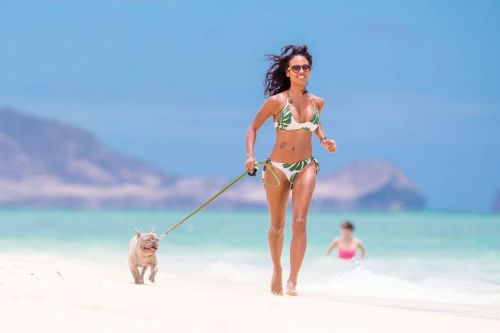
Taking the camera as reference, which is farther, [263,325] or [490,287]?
[490,287]

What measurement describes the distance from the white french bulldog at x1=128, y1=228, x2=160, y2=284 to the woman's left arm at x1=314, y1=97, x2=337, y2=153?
5.05ft

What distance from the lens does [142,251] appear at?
726 centimetres

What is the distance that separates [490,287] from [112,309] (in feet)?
20.8

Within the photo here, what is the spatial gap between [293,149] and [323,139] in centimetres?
29

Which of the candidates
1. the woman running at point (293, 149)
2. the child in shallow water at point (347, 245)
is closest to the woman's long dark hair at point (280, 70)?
the woman running at point (293, 149)

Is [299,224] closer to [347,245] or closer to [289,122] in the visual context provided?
[289,122]

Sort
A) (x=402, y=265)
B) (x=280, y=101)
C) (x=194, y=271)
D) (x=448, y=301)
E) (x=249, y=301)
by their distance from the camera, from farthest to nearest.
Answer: (x=402, y=265)
(x=194, y=271)
(x=448, y=301)
(x=280, y=101)
(x=249, y=301)

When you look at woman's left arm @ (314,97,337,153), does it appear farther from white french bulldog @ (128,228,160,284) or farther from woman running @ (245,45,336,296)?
white french bulldog @ (128,228,160,284)

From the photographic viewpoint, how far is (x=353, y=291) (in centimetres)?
1005

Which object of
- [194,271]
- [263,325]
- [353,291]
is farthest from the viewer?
[194,271]

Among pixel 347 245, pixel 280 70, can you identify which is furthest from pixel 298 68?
pixel 347 245

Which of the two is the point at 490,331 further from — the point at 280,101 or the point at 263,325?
the point at 280,101

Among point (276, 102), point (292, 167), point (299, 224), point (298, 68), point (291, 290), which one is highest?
point (298, 68)

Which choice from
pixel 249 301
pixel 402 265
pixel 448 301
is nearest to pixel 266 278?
pixel 448 301
